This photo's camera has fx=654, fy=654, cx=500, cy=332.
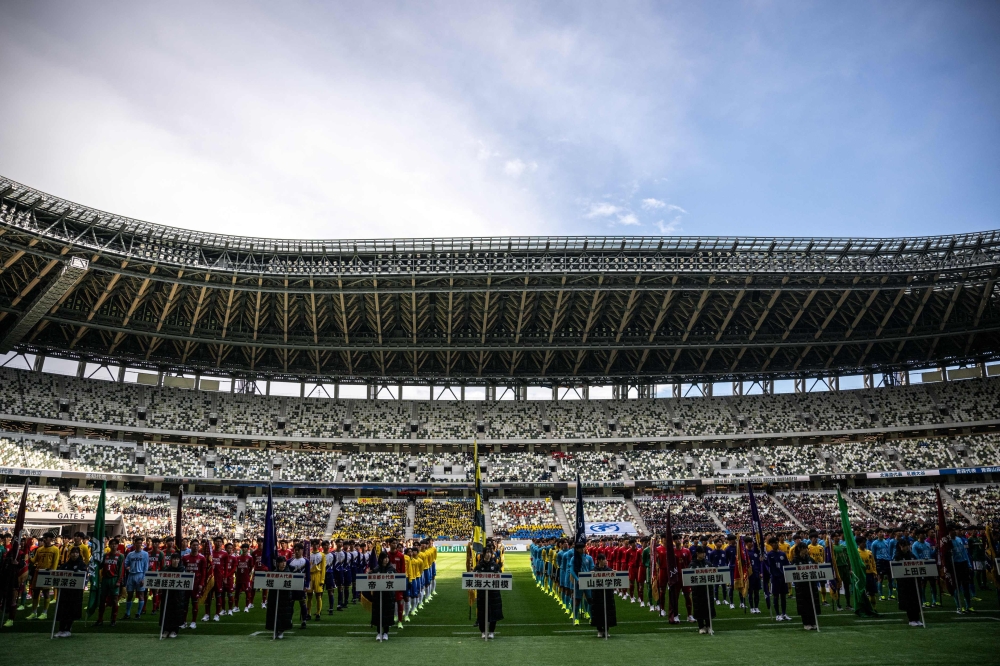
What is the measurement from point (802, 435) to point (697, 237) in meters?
25.7

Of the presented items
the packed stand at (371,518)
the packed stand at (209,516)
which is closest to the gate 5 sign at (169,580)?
the packed stand at (209,516)

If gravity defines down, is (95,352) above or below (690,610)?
above

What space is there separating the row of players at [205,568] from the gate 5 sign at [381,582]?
1421mm

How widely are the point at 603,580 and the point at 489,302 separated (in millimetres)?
35417

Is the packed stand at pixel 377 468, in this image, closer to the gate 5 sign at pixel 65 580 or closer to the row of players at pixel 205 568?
the row of players at pixel 205 568

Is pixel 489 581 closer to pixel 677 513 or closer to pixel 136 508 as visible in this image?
pixel 677 513

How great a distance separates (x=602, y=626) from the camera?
43.9 ft

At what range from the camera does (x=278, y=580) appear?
13.6 m

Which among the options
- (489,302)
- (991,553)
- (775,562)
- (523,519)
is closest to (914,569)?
(775,562)

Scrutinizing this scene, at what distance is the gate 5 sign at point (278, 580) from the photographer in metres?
13.6

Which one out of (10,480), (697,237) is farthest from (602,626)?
(10,480)

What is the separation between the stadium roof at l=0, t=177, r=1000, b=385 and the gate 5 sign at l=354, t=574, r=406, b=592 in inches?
1184

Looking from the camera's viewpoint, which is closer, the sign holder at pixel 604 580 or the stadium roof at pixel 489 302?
the sign holder at pixel 604 580

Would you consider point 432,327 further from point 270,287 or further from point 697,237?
point 697,237
